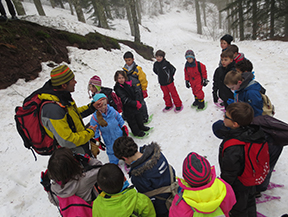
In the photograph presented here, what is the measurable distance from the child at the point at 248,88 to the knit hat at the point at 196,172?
5.91 feet

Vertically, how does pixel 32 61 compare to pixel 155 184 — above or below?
above

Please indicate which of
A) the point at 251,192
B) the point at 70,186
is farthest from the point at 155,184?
the point at 251,192

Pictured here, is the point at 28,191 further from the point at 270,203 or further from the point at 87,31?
the point at 87,31

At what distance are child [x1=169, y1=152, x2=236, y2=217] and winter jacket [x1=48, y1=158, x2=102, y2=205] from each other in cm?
107

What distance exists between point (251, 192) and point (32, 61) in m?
8.54

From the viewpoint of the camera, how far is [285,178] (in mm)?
2820

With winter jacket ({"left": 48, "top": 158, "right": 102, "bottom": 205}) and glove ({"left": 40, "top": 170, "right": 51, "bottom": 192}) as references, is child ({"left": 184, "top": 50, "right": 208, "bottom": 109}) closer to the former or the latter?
winter jacket ({"left": 48, "top": 158, "right": 102, "bottom": 205})

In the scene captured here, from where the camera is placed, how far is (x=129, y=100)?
4410 millimetres

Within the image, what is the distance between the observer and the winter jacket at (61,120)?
2273mm

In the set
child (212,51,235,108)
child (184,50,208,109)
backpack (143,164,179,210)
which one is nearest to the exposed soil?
child (184,50,208,109)

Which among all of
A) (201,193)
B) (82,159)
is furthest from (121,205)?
(82,159)

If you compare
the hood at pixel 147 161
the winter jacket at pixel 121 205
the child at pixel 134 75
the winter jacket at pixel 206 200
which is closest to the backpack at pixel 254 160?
the winter jacket at pixel 206 200

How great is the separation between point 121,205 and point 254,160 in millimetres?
1617

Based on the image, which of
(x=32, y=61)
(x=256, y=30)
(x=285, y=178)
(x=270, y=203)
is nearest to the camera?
(x=270, y=203)
